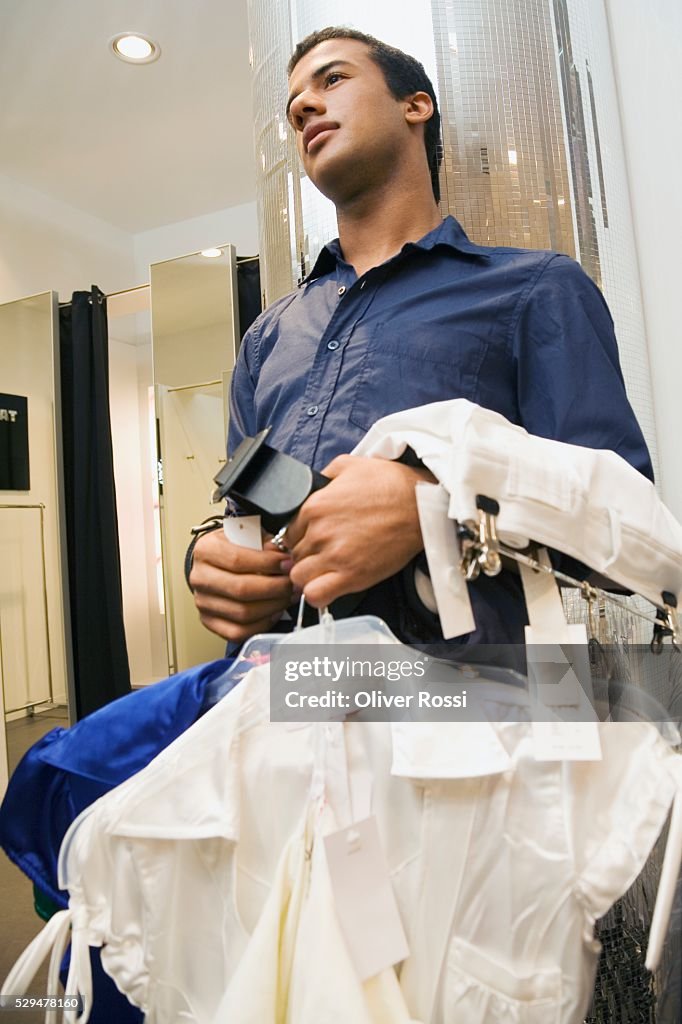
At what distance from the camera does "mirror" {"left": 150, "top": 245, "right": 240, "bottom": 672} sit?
1.90m

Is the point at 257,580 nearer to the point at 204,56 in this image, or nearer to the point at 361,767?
the point at 361,767

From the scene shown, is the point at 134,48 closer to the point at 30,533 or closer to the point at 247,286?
the point at 247,286

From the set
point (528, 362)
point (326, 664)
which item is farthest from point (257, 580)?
point (528, 362)

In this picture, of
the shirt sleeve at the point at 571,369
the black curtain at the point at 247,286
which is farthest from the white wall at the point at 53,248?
the shirt sleeve at the point at 571,369

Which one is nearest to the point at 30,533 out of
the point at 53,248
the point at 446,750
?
the point at 53,248

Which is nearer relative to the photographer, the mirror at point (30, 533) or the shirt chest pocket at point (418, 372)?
the shirt chest pocket at point (418, 372)

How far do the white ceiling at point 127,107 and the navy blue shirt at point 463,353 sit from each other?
5.58 ft

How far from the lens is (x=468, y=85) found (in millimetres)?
796

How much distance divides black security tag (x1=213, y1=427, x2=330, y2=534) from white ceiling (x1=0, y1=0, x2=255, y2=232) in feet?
6.36

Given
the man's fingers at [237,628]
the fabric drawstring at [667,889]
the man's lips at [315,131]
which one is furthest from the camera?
the man's lips at [315,131]

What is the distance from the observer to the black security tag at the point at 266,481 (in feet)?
1.35

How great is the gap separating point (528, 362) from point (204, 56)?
197 cm

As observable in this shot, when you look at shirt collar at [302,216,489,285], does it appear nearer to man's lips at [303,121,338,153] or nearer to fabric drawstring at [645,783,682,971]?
man's lips at [303,121,338,153]

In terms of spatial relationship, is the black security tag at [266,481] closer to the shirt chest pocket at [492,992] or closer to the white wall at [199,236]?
the shirt chest pocket at [492,992]
